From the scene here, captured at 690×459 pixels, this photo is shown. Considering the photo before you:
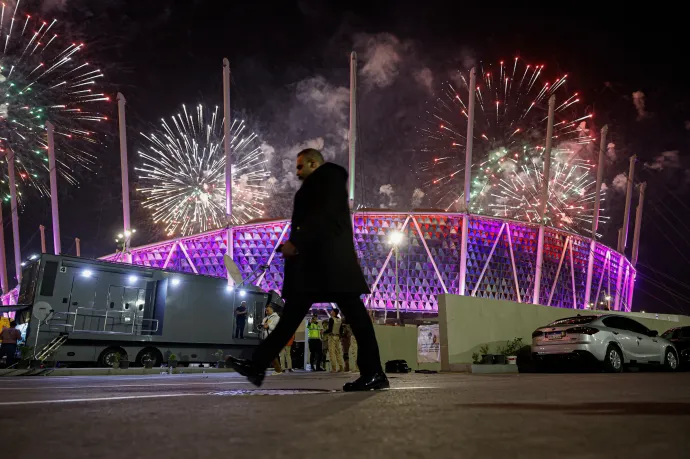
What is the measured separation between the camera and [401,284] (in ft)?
187

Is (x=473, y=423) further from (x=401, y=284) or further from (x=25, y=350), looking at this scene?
(x=401, y=284)

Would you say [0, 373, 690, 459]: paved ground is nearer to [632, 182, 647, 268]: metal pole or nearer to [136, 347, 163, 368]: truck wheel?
[136, 347, 163, 368]: truck wheel

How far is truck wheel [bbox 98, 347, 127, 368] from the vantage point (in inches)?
594

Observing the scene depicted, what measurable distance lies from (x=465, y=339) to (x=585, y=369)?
2.80 meters

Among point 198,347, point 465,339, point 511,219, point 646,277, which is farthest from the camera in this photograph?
point 646,277

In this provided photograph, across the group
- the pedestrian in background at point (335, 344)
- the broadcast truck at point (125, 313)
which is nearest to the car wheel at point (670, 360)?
the pedestrian in background at point (335, 344)

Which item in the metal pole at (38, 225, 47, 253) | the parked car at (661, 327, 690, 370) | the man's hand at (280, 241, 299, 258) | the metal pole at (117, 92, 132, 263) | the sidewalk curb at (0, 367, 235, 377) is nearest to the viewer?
the man's hand at (280, 241, 299, 258)

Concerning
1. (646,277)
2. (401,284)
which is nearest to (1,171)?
(401,284)

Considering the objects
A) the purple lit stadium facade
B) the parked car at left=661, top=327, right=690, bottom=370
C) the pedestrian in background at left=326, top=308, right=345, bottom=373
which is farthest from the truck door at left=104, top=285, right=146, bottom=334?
the purple lit stadium facade

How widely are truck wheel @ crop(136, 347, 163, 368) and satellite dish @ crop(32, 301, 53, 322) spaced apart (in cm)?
287

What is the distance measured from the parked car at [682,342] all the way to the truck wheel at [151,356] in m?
13.8

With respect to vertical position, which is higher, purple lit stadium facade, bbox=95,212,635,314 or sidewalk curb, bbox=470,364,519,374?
purple lit stadium facade, bbox=95,212,635,314

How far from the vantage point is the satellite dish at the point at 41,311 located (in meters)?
13.9

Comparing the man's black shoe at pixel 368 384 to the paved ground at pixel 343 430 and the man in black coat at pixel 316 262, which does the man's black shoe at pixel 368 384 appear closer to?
the man in black coat at pixel 316 262
